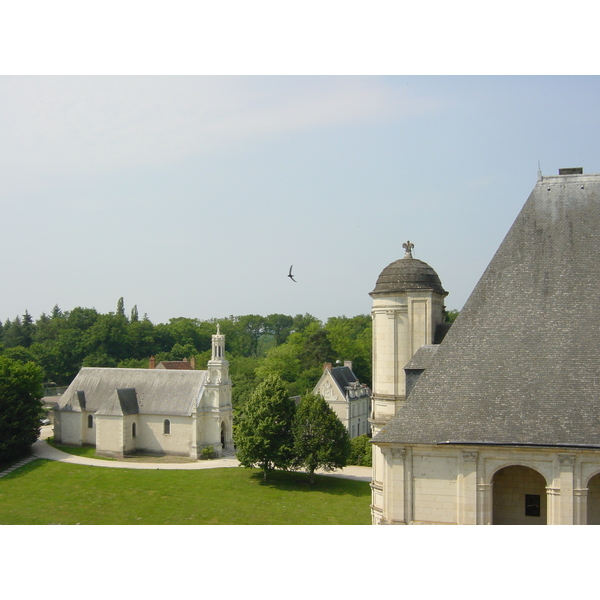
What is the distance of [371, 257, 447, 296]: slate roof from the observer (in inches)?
908

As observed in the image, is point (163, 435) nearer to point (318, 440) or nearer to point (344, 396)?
point (318, 440)

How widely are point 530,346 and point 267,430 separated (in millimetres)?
32611

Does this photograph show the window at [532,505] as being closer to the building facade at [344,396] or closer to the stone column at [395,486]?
the stone column at [395,486]

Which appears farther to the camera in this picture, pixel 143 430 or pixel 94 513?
pixel 143 430

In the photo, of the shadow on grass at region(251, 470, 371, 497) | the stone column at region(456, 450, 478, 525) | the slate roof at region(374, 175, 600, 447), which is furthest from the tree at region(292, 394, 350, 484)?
the stone column at region(456, 450, 478, 525)

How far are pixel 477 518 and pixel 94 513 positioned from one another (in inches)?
1168

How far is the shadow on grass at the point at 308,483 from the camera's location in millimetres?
44906

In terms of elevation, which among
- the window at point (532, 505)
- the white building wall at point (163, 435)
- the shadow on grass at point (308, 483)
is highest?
the window at point (532, 505)

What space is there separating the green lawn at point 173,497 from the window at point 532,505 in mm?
19865

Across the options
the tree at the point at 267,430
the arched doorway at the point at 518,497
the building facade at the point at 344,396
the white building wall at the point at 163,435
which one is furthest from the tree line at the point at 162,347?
the arched doorway at the point at 518,497

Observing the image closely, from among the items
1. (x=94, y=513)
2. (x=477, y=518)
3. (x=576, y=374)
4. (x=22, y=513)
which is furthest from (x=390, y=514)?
(x=22, y=513)

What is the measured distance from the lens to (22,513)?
39.3m

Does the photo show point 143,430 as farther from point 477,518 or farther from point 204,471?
point 477,518

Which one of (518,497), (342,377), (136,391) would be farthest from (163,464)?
(518,497)
